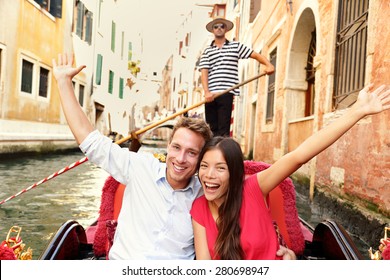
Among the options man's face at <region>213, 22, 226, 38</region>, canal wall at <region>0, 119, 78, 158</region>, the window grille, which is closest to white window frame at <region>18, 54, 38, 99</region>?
the window grille

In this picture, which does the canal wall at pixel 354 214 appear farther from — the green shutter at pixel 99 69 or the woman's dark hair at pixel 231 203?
the green shutter at pixel 99 69

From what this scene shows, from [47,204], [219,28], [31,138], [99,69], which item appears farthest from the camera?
[99,69]

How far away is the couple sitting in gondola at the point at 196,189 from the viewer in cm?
129

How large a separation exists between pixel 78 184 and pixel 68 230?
3695mm

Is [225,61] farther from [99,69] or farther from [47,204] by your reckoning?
[99,69]

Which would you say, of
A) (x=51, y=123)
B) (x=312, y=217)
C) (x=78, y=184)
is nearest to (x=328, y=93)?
(x=312, y=217)

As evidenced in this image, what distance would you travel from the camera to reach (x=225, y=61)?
10.7ft

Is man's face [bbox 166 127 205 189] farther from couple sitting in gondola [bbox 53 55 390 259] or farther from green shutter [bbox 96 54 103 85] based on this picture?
green shutter [bbox 96 54 103 85]

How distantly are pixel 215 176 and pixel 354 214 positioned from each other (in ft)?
7.51

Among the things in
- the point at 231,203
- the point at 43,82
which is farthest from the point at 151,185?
the point at 43,82

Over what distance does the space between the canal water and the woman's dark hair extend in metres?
1.51

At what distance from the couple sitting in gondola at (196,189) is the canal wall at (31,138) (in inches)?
224

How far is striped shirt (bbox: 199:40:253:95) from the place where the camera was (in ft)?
10.7
